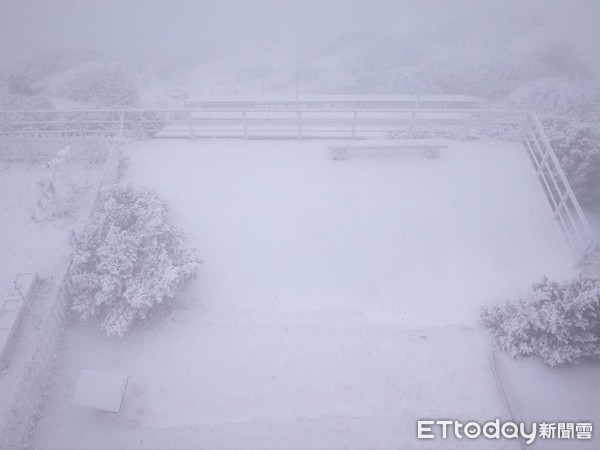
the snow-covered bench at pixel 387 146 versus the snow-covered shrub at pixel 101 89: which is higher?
the snow-covered shrub at pixel 101 89

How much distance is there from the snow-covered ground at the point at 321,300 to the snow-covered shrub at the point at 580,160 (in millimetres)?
2662

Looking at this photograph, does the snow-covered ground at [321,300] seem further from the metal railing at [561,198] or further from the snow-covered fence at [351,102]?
the snow-covered fence at [351,102]

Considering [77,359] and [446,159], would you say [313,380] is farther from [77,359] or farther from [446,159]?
[446,159]

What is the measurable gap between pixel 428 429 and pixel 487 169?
274 inches

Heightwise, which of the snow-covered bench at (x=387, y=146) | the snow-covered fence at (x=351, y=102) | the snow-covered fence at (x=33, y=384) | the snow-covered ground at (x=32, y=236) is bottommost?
the snow-covered fence at (x=33, y=384)

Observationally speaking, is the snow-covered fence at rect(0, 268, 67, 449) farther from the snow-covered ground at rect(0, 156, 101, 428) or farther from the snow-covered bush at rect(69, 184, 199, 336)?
the snow-covered bush at rect(69, 184, 199, 336)

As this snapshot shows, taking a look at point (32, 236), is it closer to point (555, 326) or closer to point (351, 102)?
point (555, 326)

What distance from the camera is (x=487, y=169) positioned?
34.5 feet

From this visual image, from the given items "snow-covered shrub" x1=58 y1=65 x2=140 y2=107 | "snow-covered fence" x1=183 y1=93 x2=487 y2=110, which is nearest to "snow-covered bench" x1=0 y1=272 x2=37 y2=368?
"snow-covered fence" x1=183 y1=93 x2=487 y2=110

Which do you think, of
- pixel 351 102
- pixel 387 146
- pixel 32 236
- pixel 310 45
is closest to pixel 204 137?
pixel 32 236

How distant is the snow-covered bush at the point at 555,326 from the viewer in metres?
6.81

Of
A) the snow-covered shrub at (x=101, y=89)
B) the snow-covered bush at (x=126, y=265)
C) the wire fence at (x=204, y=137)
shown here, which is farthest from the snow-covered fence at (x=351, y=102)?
the snow-covered bush at (x=126, y=265)

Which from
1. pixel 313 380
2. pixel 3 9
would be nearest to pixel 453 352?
pixel 313 380

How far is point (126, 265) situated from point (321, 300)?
387 cm
